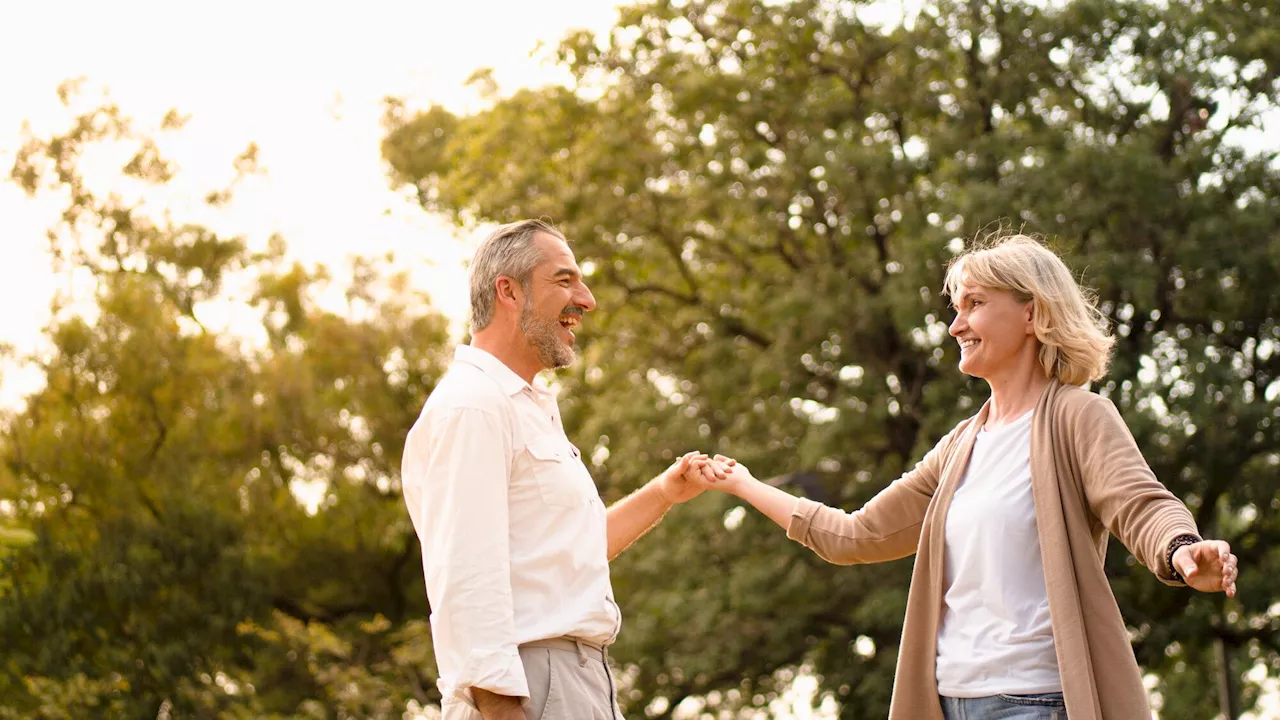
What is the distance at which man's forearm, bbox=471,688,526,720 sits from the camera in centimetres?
314

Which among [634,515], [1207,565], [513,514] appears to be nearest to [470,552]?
[513,514]

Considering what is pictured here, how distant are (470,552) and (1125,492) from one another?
1.38 m

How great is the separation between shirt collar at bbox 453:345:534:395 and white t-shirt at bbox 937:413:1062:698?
3.50ft

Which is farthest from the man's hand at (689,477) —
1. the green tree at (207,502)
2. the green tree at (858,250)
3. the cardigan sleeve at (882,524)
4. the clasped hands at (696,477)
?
the green tree at (207,502)

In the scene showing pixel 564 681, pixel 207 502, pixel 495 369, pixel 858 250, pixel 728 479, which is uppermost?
pixel 858 250

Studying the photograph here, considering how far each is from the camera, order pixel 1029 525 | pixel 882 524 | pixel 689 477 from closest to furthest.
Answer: pixel 1029 525 → pixel 882 524 → pixel 689 477

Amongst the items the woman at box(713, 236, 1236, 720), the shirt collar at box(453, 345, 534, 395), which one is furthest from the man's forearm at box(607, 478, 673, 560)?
the woman at box(713, 236, 1236, 720)

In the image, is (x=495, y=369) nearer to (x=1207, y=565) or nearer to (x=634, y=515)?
(x=634, y=515)

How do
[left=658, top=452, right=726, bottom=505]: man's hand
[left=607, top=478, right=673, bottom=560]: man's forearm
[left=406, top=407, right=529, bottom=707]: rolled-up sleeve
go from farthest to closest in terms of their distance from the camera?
[left=658, top=452, right=726, bottom=505]: man's hand → [left=607, top=478, right=673, bottom=560]: man's forearm → [left=406, top=407, right=529, bottom=707]: rolled-up sleeve

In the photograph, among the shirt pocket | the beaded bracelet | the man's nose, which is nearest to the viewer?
the beaded bracelet

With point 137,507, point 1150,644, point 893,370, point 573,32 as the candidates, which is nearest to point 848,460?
point 893,370

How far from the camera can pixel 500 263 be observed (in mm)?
3658

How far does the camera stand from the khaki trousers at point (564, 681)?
3289mm

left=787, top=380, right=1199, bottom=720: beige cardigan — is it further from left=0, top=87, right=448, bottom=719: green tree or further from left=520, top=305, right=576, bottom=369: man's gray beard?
left=0, top=87, right=448, bottom=719: green tree
